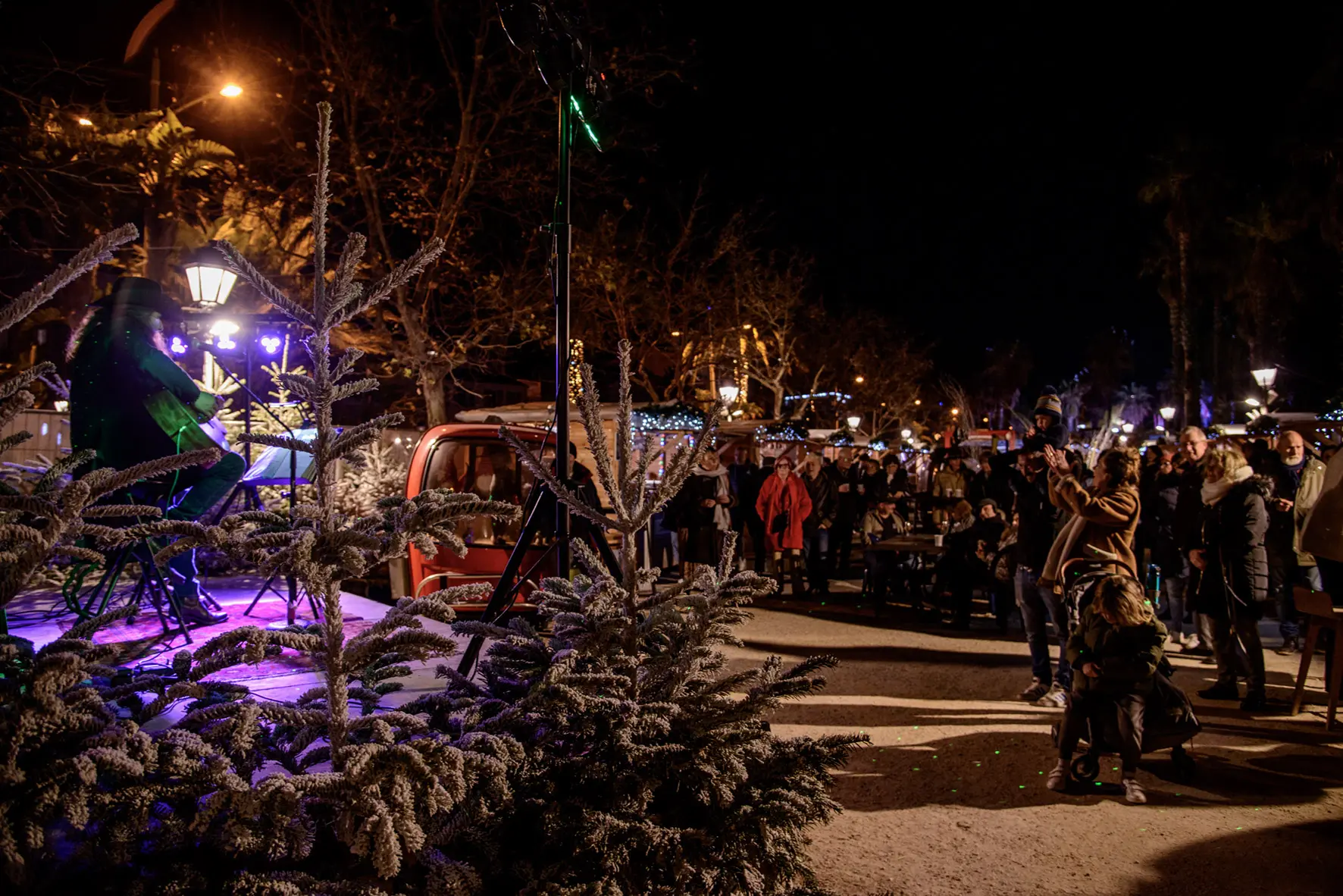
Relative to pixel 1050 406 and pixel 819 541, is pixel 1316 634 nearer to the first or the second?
pixel 1050 406

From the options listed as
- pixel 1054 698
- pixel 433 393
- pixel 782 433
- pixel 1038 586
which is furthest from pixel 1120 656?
pixel 782 433

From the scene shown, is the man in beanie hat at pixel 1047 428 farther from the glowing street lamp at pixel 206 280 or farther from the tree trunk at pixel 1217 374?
the tree trunk at pixel 1217 374

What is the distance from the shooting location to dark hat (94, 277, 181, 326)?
4.82 meters

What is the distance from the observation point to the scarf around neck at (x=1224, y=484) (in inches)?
268

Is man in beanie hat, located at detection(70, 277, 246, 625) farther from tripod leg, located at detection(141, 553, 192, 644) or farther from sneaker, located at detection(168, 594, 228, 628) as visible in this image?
sneaker, located at detection(168, 594, 228, 628)

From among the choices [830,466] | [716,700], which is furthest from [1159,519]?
[716,700]

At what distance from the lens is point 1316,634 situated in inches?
240

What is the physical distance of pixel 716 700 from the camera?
9.17ft

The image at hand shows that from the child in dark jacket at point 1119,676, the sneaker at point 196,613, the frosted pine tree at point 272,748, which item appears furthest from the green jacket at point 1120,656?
the sneaker at point 196,613

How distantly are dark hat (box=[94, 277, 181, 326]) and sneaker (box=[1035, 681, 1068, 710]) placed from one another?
6968mm

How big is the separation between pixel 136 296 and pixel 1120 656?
6.28 metres

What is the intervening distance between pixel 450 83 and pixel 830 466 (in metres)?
10.3

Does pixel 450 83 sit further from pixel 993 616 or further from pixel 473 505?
pixel 473 505

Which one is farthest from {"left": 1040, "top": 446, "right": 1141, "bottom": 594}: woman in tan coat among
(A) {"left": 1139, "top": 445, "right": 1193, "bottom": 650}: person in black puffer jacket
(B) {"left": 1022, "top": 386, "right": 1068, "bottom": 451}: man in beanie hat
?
(A) {"left": 1139, "top": 445, "right": 1193, "bottom": 650}: person in black puffer jacket
